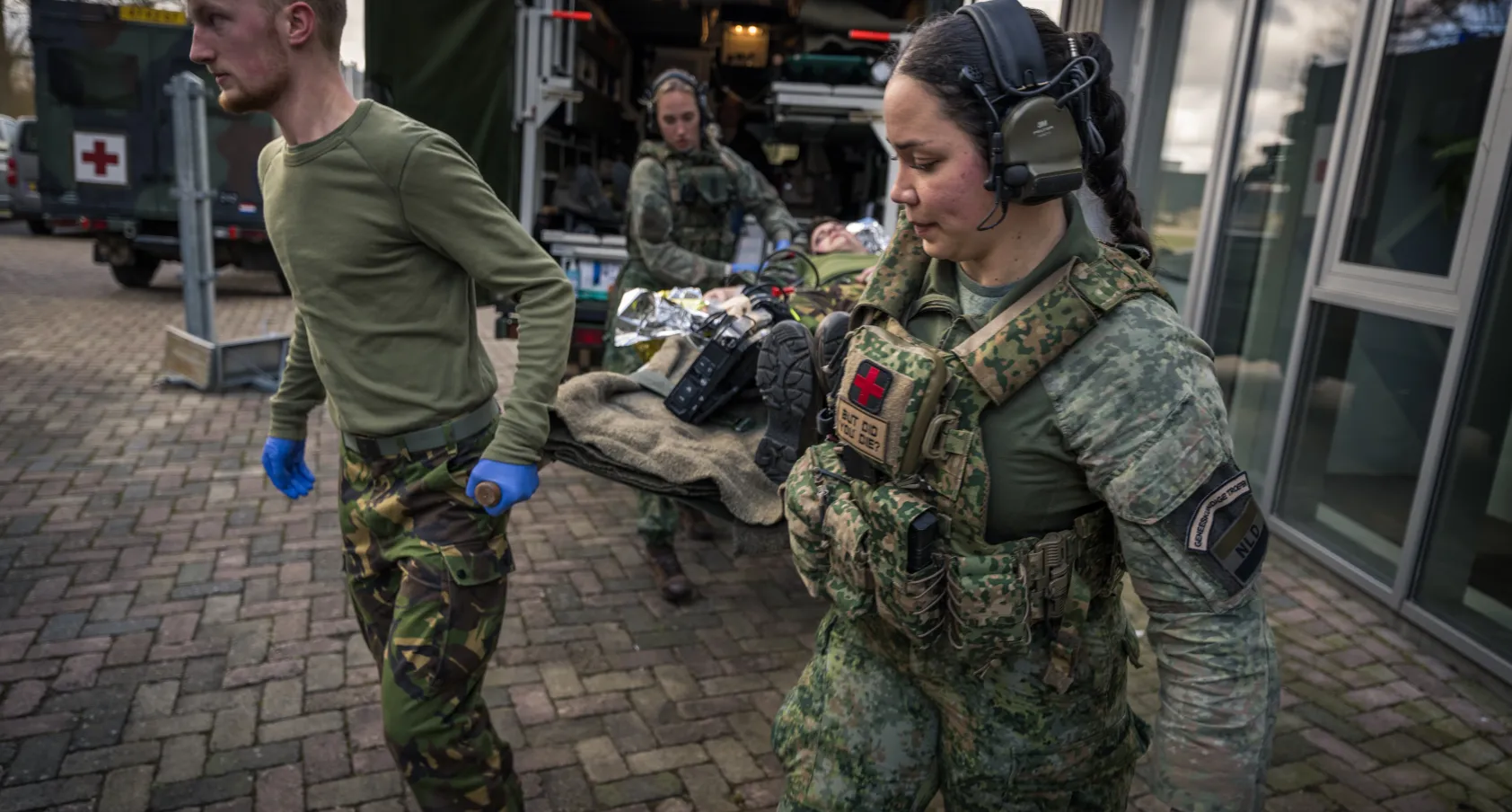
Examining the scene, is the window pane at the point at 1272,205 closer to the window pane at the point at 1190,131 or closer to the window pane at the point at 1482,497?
the window pane at the point at 1190,131

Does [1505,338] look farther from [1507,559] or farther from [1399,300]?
[1507,559]

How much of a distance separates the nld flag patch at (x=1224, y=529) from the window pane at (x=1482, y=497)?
3.25 metres

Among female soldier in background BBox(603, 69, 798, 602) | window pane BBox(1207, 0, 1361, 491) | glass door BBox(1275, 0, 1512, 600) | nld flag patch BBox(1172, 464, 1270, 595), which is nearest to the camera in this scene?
nld flag patch BBox(1172, 464, 1270, 595)

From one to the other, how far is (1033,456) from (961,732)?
516 mm

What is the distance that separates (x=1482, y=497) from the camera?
3.88 metres

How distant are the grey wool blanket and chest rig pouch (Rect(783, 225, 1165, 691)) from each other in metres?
1.26

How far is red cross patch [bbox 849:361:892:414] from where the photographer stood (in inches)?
58.2

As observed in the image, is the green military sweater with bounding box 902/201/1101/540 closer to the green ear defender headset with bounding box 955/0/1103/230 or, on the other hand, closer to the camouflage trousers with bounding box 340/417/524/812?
the green ear defender headset with bounding box 955/0/1103/230

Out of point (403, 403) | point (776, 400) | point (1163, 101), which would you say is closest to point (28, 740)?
point (403, 403)

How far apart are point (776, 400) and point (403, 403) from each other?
1026mm

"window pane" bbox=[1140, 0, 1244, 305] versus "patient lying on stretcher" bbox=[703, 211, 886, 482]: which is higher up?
"window pane" bbox=[1140, 0, 1244, 305]

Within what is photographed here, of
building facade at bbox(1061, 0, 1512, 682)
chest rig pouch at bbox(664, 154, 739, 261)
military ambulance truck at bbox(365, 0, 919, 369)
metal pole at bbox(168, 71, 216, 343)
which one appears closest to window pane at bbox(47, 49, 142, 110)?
metal pole at bbox(168, 71, 216, 343)

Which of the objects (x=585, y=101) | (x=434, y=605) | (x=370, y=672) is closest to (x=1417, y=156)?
(x=434, y=605)

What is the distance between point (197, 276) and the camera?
6984mm
